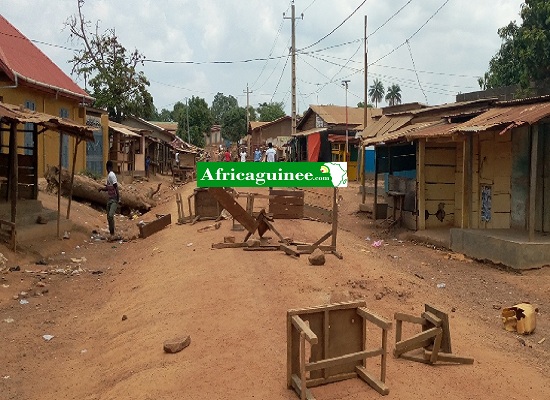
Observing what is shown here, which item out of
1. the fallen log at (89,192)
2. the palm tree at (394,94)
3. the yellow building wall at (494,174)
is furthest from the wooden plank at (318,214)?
the palm tree at (394,94)

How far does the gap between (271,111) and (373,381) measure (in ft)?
243

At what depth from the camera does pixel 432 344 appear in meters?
4.97

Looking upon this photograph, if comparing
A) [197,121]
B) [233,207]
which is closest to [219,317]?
[233,207]

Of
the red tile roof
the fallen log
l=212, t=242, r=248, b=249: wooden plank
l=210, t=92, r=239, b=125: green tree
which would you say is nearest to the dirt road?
l=212, t=242, r=248, b=249: wooden plank

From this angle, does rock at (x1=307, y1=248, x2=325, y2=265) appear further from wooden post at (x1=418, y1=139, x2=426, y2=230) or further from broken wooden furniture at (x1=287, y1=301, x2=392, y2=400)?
wooden post at (x1=418, y1=139, x2=426, y2=230)

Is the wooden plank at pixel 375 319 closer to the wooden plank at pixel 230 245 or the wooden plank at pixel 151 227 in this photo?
the wooden plank at pixel 230 245

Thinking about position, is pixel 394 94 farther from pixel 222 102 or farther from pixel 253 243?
pixel 253 243

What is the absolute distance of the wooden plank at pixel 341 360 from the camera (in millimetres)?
4027

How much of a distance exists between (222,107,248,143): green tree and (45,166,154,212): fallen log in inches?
1939

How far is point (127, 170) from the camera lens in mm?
30031

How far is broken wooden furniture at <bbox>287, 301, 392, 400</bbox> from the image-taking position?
4.09 meters

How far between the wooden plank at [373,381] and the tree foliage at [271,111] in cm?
6852

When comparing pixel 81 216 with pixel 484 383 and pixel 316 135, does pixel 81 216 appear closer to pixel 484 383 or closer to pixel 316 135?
pixel 484 383

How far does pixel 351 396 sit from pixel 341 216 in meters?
14.6
